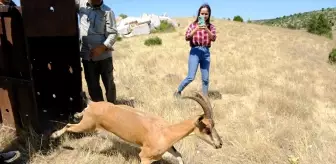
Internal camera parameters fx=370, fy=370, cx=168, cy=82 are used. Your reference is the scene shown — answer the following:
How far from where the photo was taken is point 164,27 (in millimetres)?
34406

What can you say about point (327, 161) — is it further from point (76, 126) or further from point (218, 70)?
point (218, 70)

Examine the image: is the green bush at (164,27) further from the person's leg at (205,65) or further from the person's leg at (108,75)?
the person's leg at (108,75)

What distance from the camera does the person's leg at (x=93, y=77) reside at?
5.64 meters

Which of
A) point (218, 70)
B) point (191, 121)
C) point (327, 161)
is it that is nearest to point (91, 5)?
point (191, 121)

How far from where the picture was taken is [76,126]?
479 centimetres

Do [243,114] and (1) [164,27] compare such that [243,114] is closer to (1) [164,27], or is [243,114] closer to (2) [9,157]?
(2) [9,157]

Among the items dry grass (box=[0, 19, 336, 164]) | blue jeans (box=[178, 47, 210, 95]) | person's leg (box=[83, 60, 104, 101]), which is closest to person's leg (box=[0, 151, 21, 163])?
dry grass (box=[0, 19, 336, 164])

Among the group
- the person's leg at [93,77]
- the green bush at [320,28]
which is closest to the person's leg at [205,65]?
the person's leg at [93,77]

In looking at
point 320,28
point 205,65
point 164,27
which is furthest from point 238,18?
point 205,65

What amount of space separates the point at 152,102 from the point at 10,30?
332cm

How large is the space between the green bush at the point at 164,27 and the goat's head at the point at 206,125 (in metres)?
29.3

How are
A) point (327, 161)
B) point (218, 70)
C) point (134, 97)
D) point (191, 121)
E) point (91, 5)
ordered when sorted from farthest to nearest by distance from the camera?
point (218, 70), point (134, 97), point (91, 5), point (327, 161), point (191, 121)

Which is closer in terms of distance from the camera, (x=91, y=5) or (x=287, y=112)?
(x=91, y=5)

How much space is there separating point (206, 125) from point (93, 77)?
8.39 ft
